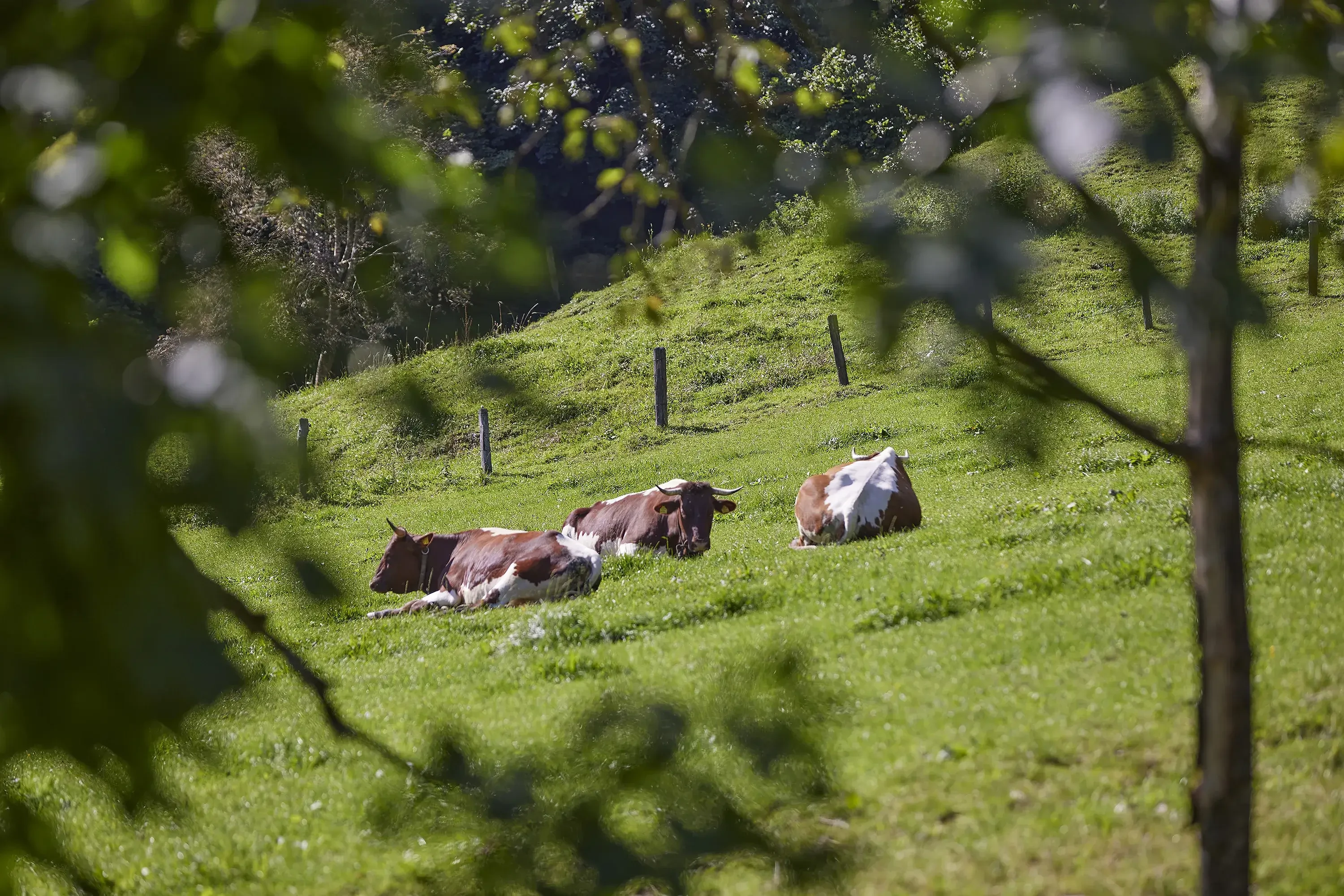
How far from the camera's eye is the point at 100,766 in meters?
1.69

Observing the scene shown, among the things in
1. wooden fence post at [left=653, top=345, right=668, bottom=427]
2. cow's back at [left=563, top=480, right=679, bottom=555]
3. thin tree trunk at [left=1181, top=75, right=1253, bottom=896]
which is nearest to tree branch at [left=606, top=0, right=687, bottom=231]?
thin tree trunk at [left=1181, top=75, right=1253, bottom=896]

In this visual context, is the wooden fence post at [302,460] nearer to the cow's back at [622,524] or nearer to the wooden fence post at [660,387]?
the cow's back at [622,524]

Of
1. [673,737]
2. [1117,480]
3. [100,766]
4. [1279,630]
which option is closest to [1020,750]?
[1279,630]

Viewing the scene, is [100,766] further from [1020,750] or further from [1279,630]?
[1279,630]

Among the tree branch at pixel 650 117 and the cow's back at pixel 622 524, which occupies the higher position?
the tree branch at pixel 650 117

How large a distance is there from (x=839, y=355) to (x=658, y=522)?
13553 mm

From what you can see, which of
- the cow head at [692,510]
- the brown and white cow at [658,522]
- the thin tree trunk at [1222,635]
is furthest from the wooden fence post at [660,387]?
the thin tree trunk at [1222,635]

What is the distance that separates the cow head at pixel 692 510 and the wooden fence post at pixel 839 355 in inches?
497

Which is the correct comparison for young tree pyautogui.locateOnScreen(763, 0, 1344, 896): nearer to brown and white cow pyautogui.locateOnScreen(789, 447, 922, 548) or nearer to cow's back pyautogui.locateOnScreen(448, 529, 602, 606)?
cow's back pyautogui.locateOnScreen(448, 529, 602, 606)

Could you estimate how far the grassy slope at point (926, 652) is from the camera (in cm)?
172

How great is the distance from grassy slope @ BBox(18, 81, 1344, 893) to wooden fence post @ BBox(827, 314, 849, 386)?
446 inches

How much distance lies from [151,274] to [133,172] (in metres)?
0.16

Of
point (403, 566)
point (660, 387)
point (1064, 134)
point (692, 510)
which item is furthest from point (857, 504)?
point (660, 387)

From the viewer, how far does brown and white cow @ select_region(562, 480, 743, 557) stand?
12.1 metres
